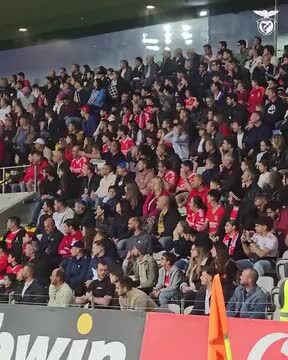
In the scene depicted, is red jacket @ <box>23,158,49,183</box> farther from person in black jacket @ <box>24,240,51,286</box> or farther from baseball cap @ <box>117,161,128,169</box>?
person in black jacket @ <box>24,240,51,286</box>

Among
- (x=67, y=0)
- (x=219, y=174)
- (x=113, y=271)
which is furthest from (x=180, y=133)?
(x=67, y=0)

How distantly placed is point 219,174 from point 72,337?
578 cm

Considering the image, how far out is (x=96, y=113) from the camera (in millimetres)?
18641

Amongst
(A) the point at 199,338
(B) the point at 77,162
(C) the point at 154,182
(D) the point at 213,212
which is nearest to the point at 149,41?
(B) the point at 77,162

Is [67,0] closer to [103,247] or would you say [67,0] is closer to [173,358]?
[103,247]

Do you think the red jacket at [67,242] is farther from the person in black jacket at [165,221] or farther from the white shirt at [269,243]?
the white shirt at [269,243]

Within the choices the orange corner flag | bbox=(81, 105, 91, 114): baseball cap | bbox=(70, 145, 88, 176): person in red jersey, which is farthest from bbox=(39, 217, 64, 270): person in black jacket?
the orange corner flag

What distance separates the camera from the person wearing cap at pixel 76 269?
12000 mm

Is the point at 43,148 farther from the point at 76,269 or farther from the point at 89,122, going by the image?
the point at 76,269

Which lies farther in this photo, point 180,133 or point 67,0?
point 67,0

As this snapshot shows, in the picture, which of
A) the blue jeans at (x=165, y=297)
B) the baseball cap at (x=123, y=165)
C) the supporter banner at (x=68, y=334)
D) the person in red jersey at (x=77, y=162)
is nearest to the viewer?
the supporter banner at (x=68, y=334)

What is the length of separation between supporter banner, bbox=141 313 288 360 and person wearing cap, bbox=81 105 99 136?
10.8 metres

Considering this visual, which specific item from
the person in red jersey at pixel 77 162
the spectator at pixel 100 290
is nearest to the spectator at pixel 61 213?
the person in red jersey at pixel 77 162

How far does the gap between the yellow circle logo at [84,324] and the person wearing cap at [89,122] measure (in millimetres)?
10411
